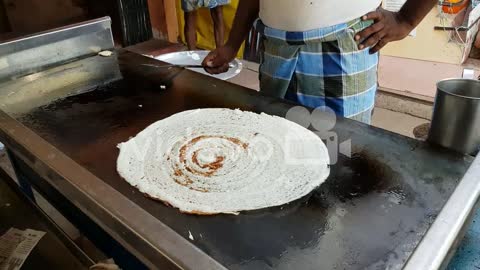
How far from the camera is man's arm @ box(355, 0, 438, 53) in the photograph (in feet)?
3.98

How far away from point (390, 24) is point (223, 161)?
0.71 m

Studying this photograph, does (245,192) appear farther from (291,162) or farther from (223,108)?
(223,108)

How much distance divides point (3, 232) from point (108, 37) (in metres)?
0.89

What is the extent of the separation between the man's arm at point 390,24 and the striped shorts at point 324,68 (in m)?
0.02

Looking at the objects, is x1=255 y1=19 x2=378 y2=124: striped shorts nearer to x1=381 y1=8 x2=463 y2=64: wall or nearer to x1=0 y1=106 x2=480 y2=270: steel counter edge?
x1=0 y1=106 x2=480 y2=270: steel counter edge

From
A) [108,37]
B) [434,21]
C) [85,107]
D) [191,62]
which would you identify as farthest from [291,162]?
[434,21]

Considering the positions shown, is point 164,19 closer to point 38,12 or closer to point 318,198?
point 38,12

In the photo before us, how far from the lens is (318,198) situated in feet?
2.77

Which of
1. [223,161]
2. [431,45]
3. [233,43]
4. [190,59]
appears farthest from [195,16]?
[223,161]

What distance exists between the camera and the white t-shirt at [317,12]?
1154mm

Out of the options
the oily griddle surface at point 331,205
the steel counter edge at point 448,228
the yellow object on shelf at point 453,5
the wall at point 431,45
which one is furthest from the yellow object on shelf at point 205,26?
the steel counter edge at point 448,228

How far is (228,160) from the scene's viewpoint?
100 centimetres

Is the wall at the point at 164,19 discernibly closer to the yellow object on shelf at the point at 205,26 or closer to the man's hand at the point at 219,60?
the yellow object on shelf at the point at 205,26

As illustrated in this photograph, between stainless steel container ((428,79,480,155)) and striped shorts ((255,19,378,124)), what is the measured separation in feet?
0.94
